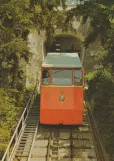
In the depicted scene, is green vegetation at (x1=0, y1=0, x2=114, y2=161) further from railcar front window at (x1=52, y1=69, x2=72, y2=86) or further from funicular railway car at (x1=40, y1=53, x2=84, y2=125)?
railcar front window at (x1=52, y1=69, x2=72, y2=86)

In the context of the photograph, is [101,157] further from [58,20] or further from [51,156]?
[58,20]

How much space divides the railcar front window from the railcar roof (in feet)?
0.85

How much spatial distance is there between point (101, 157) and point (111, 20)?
237 inches

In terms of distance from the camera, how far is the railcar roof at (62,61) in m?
15.2

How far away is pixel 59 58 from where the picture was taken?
16500 millimetres

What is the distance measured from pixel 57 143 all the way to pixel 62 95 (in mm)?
2369

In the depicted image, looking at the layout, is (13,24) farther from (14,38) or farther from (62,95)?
(62,95)

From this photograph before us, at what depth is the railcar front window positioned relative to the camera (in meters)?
14.9

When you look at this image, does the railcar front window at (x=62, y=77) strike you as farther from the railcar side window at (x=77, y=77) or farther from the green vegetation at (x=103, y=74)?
the green vegetation at (x=103, y=74)

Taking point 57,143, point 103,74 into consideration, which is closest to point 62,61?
point 103,74

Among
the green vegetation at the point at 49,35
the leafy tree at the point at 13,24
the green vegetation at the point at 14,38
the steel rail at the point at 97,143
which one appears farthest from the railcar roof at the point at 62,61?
the steel rail at the point at 97,143

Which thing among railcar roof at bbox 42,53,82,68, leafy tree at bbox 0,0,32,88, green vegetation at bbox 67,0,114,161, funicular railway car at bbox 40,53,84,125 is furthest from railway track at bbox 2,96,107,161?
leafy tree at bbox 0,0,32,88

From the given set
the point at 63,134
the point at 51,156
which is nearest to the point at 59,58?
the point at 63,134

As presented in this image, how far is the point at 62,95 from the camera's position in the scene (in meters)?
14.6
